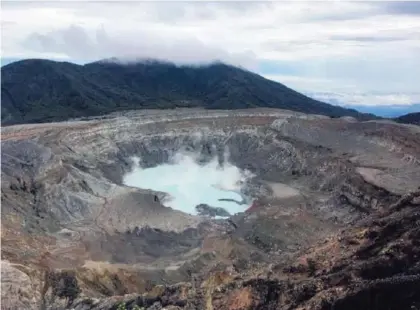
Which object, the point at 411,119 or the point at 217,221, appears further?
the point at 411,119

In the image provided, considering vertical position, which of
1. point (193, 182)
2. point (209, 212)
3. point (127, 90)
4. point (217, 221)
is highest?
point (127, 90)

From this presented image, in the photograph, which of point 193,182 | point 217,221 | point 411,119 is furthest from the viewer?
point 411,119

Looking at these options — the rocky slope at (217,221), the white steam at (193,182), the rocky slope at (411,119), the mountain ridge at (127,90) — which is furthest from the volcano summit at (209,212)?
the rocky slope at (411,119)

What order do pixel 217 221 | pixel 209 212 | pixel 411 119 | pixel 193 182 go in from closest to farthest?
pixel 217 221 → pixel 209 212 → pixel 193 182 → pixel 411 119

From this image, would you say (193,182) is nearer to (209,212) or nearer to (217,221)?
(209,212)

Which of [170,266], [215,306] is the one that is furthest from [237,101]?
[215,306]

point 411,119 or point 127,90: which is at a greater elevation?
point 127,90

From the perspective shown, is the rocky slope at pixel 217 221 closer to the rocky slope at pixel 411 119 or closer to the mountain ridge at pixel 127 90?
the rocky slope at pixel 411 119

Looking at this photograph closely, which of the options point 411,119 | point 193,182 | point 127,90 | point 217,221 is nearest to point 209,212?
point 217,221

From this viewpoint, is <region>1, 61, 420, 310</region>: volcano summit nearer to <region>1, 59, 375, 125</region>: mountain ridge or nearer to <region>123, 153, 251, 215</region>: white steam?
<region>123, 153, 251, 215</region>: white steam
